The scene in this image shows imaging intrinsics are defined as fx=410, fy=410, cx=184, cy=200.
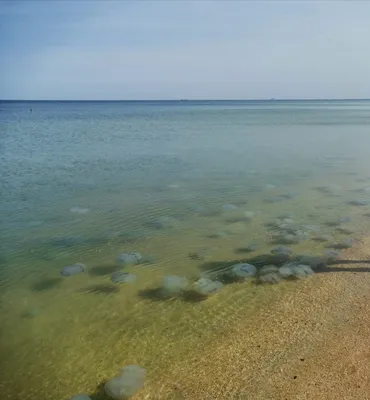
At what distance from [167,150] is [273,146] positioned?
691 centimetres

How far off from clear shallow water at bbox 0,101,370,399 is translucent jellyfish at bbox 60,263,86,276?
0.16 m

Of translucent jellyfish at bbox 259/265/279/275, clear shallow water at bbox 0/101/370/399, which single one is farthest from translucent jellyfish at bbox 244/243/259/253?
translucent jellyfish at bbox 259/265/279/275

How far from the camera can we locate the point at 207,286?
7.14 metres

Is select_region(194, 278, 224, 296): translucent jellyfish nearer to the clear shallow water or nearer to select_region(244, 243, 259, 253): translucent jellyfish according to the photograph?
the clear shallow water

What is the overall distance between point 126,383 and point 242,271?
11.4 ft

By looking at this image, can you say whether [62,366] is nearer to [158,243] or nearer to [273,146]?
[158,243]

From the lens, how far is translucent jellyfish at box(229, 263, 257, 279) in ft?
24.9

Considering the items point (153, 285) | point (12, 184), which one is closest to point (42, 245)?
point (153, 285)

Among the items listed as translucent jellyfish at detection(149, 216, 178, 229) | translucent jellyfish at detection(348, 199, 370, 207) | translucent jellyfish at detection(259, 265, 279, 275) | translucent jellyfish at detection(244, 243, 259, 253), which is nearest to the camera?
translucent jellyfish at detection(259, 265, 279, 275)

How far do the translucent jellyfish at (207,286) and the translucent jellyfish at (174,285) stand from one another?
8.7 inches

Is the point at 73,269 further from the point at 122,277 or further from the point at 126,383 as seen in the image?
the point at 126,383

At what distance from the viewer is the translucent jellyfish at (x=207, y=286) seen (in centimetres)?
700

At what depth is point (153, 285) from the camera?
7398mm

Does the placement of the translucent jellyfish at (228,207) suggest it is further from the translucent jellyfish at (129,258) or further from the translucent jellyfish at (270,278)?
the translucent jellyfish at (270,278)
